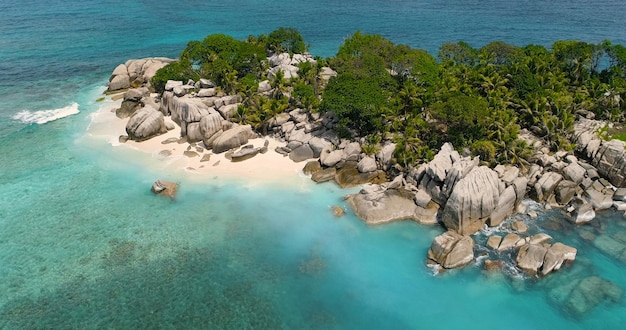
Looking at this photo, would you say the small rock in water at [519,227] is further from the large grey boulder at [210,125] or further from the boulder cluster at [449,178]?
the large grey boulder at [210,125]

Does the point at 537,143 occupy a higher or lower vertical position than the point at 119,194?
higher

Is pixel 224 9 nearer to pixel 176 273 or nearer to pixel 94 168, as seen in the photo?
pixel 94 168

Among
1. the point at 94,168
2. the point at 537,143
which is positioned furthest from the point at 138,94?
the point at 537,143

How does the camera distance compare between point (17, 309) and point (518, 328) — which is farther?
point (17, 309)

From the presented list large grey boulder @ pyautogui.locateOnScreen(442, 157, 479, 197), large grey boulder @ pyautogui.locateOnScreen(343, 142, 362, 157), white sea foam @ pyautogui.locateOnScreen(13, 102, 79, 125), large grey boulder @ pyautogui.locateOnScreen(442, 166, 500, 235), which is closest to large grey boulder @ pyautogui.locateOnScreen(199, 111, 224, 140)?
large grey boulder @ pyautogui.locateOnScreen(343, 142, 362, 157)

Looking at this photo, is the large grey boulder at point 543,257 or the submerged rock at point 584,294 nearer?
the submerged rock at point 584,294

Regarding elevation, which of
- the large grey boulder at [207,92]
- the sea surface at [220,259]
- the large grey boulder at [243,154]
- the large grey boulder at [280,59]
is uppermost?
the large grey boulder at [280,59]

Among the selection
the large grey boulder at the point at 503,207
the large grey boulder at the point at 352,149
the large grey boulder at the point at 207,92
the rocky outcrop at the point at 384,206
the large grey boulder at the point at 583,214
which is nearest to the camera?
the large grey boulder at the point at 503,207

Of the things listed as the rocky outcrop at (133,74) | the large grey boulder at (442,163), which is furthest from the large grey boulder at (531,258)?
the rocky outcrop at (133,74)
